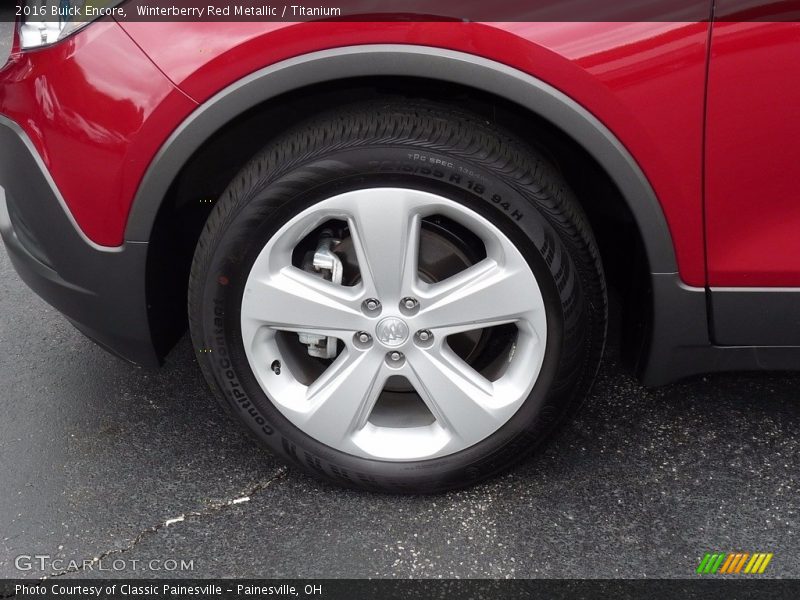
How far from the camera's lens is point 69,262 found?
1.85 m

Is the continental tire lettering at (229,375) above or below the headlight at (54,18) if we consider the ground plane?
below

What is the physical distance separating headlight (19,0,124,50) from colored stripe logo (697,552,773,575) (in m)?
1.64

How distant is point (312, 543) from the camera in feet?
6.11

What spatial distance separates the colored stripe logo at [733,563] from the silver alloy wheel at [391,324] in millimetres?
509

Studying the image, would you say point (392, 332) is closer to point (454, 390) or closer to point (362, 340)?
point (362, 340)

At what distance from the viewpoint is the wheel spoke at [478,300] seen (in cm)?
176

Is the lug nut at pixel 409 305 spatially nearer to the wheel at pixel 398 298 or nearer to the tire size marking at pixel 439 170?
the wheel at pixel 398 298

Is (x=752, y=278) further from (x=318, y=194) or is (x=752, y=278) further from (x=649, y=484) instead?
(x=318, y=194)

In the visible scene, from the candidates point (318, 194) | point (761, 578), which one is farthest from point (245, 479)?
point (761, 578)

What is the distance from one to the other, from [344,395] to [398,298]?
0.85ft

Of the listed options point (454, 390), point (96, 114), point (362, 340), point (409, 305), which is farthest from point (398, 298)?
point (96, 114)

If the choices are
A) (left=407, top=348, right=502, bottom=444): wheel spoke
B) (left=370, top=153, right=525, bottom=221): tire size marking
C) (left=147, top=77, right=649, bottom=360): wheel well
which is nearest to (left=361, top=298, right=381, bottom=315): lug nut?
(left=407, top=348, right=502, bottom=444): wheel spoke

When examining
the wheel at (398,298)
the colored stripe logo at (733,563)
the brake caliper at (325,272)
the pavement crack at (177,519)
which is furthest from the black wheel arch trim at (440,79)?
the pavement crack at (177,519)

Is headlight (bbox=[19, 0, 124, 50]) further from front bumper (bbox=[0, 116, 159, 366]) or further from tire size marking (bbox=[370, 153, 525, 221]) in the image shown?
tire size marking (bbox=[370, 153, 525, 221])
